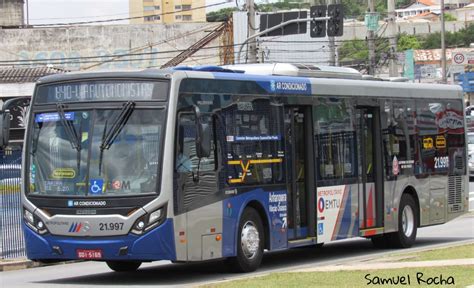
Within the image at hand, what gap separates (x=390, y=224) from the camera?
771 inches

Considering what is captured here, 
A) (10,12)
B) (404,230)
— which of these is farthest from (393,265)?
(10,12)

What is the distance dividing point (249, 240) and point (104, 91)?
10.3 feet

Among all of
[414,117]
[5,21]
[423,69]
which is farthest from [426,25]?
[414,117]

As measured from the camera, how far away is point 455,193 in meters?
21.7

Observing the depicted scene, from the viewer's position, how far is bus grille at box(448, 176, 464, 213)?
2158cm

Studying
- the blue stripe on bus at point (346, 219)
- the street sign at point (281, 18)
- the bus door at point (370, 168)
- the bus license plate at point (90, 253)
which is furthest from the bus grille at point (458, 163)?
the street sign at point (281, 18)

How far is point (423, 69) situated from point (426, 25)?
97.9 meters

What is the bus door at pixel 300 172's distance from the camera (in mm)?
16844

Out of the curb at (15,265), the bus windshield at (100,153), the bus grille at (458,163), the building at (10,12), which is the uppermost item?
the building at (10,12)

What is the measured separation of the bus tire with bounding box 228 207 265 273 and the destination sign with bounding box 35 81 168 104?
2.40 meters

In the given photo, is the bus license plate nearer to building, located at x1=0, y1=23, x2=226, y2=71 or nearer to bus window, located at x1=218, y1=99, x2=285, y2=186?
bus window, located at x1=218, y1=99, x2=285, y2=186

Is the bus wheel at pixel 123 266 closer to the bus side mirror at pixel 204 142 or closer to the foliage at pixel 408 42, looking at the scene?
the bus side mirror at pixel 204 142

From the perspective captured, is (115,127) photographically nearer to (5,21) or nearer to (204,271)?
(204,271)

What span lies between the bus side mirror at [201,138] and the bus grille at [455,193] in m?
8.43
